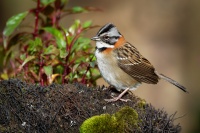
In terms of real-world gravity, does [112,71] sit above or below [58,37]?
below

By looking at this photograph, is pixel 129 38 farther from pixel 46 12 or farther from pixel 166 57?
pixel 46 12

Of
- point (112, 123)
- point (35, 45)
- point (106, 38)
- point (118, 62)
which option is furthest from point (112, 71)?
point (112, 123)

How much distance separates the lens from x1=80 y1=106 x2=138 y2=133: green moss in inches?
257

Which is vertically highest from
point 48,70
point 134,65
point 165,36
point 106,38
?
point 106,38

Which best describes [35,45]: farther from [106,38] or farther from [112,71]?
[112,71]

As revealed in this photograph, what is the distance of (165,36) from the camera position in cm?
1503

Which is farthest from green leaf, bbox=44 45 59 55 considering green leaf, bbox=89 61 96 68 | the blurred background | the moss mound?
the blurred background

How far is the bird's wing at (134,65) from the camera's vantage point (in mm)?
8297

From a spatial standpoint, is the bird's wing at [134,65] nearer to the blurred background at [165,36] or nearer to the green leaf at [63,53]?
the green leaf at [63,53]

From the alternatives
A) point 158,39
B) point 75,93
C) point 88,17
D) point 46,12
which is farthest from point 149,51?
point 75,93

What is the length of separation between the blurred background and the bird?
600cm

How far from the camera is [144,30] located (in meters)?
14.8

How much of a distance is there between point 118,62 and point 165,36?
695cm

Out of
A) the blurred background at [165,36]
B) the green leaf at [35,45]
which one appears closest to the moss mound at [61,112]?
the green leaf at [35,45]
